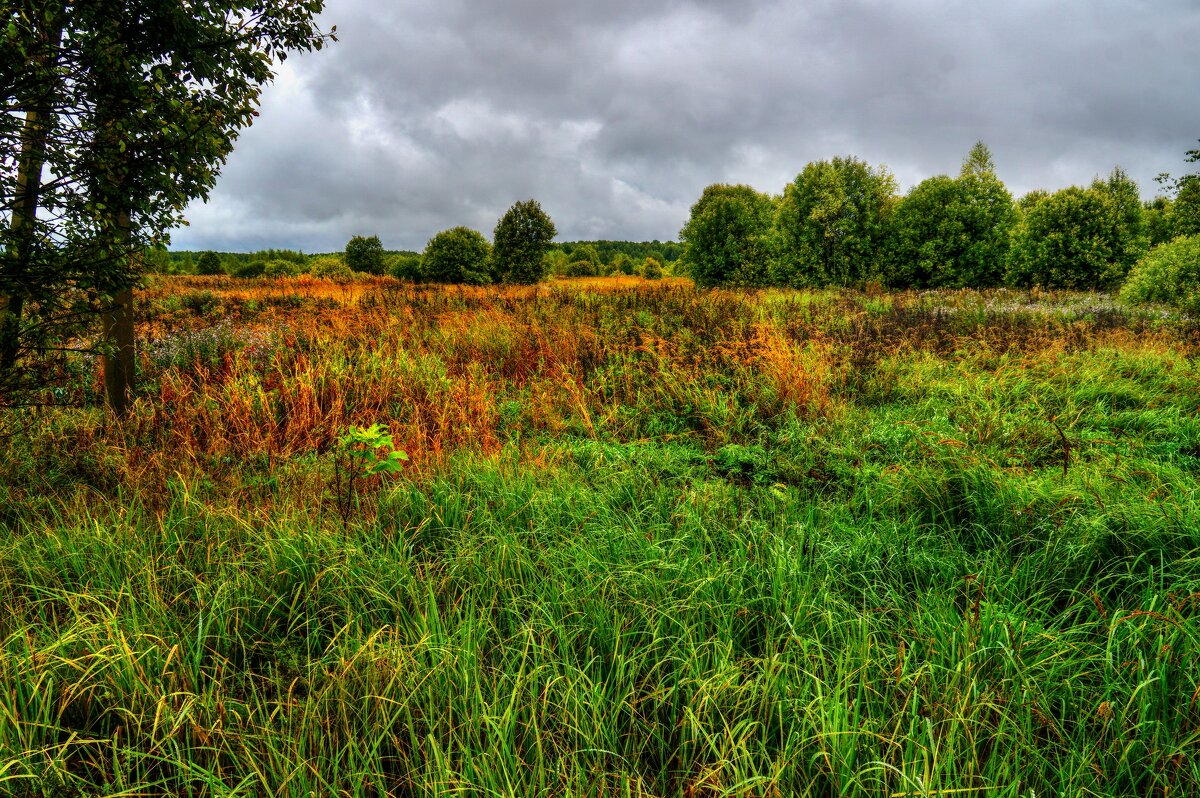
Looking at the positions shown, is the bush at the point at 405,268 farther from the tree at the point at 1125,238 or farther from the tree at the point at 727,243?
the tree at the point at 1125,238

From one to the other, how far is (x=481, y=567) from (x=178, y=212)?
122 inches

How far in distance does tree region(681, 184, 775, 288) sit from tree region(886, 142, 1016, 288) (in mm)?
5894

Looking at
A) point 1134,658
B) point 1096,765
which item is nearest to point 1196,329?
point 1134,658

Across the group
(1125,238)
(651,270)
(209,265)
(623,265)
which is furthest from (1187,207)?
(209,265)

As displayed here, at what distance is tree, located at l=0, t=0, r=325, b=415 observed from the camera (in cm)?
267

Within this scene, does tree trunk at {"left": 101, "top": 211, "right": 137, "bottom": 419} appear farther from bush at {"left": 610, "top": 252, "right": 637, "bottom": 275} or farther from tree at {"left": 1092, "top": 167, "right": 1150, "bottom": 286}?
bush at {"left": 610, "top": 252, "right": 637, "bottom": 275}

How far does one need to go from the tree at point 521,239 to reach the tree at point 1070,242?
21901mm

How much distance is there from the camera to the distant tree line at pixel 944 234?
1912cm

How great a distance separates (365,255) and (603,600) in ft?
128

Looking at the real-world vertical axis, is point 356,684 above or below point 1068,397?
below

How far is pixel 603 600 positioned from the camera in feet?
6.67

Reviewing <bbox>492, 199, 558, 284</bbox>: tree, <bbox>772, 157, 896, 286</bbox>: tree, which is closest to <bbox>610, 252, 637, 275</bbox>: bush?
<bbox>492, 199, 558, 284</bbox>: tree

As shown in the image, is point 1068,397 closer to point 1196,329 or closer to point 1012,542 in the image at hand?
point 1012,542

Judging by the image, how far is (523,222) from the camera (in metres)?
29.7
